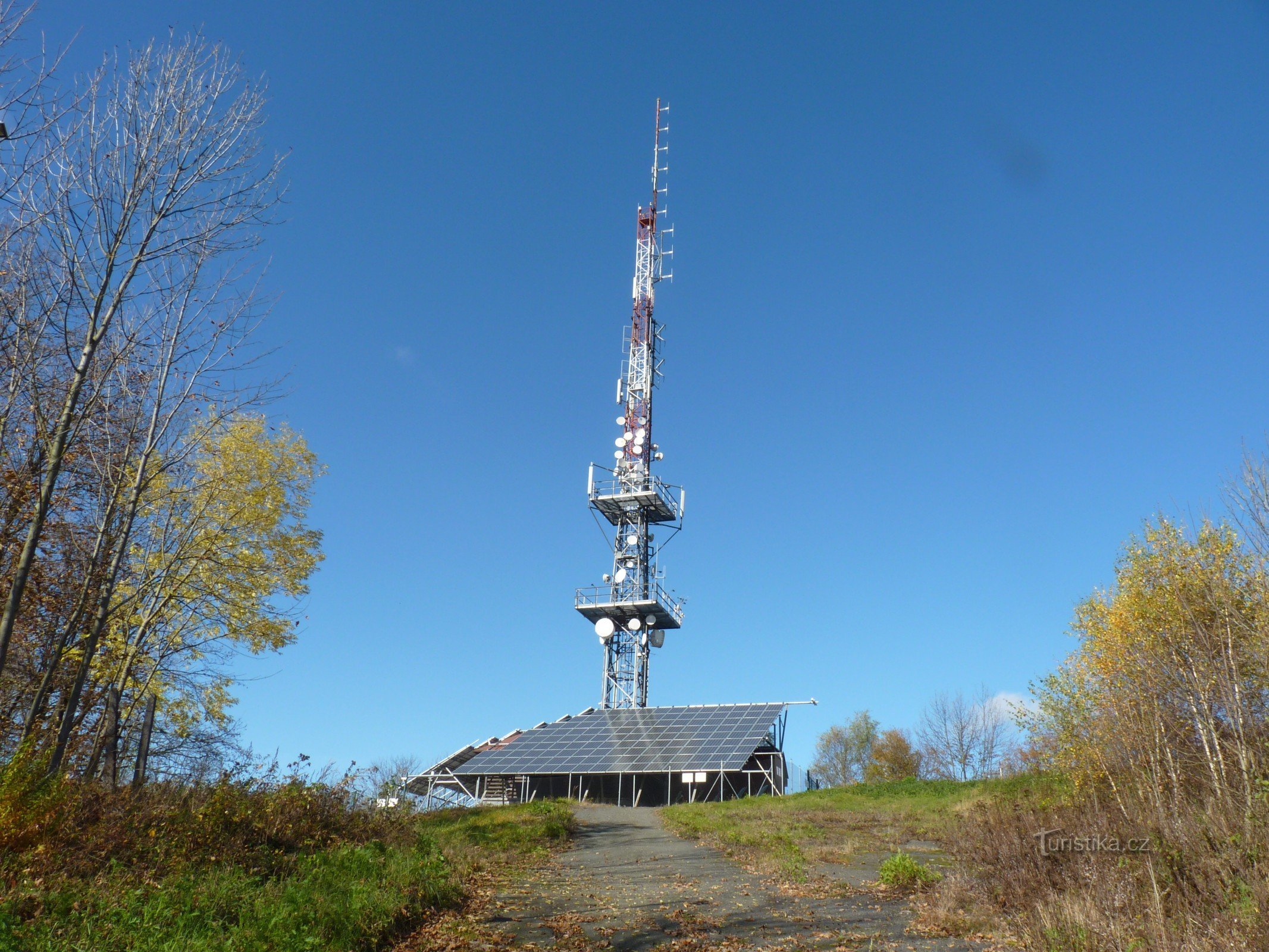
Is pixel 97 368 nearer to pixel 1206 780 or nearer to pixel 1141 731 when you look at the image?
pixel 1141 731

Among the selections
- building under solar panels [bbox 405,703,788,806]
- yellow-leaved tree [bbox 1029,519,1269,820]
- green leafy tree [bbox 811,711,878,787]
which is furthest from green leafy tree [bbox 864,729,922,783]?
yellow-leaved tree [bbox 1029,519,1269,820]

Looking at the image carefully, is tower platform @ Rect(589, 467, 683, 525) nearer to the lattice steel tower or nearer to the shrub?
the lattice steel tower

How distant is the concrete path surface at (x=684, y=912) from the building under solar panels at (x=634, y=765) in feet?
54.7

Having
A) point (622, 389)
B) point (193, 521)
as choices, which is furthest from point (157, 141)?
point (622, 389)

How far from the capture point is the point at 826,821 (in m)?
24.0

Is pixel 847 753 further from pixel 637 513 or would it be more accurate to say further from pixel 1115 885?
pixel 1115 885

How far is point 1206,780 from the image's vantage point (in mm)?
10477

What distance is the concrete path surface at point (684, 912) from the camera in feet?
32.2

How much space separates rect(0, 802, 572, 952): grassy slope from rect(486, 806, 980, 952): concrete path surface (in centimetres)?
130

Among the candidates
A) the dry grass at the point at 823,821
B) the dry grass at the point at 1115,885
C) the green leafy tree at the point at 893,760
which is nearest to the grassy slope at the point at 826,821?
the dry grass at the point at 823,821

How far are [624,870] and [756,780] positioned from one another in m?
20.0

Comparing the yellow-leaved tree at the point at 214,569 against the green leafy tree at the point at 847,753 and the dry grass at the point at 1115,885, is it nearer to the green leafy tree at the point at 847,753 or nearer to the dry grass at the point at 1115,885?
the dry grass at the point at 1115,885

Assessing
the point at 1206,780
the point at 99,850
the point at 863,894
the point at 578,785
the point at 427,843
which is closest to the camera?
the point at 99,850

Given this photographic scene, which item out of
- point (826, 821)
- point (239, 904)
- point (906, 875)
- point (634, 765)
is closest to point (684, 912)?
point (906, 875)
